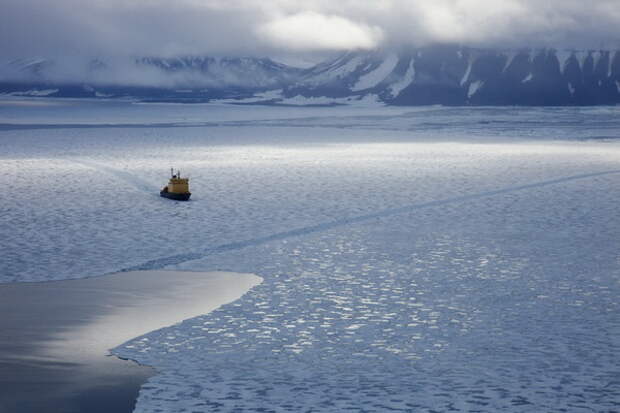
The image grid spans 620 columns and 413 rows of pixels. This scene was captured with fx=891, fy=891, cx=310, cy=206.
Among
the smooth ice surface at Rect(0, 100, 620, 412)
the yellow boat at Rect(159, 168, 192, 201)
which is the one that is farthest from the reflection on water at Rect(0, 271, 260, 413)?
the yellow boat at Rect(159, 168, 192, 201)

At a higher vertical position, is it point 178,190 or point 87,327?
point 178,190

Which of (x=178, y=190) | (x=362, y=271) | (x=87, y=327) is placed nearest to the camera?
(x=87, y=327)

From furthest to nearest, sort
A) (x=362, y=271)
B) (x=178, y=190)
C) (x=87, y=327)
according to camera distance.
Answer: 1. (x=178, y=190)
2. (x=362, y=271)
3. (x=87, y=327)

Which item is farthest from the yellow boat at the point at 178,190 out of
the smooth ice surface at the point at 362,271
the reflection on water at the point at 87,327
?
the reflection on water at the point at 87,327

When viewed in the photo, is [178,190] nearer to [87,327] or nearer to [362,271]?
[362,271]

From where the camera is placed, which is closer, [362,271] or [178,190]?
[362,271]

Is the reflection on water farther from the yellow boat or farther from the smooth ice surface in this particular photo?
the yellow boat

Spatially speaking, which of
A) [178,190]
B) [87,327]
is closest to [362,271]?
[87,327]

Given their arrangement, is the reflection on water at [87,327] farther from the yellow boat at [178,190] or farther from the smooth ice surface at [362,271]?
the yellow boat at [178,190]
